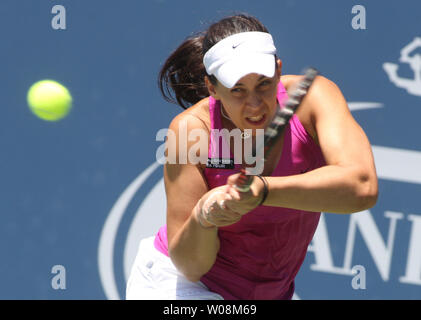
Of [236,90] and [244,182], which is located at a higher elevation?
[236,90]

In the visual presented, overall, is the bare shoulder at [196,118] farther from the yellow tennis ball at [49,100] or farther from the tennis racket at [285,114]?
the yellow tennis ball at [49,100]

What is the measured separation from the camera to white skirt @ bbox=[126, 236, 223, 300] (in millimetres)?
2570

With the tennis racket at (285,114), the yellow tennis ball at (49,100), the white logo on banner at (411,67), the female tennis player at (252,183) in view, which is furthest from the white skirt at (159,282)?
the white logo on banner at (411,67)

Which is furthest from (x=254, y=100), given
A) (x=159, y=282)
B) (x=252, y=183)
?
(x=159, y=282)

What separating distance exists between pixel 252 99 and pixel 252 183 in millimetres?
375

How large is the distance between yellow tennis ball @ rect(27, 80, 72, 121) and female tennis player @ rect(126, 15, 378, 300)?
1047mm

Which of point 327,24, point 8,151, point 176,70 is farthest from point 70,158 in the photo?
point 327,24

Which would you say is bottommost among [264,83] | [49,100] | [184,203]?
[184,203]

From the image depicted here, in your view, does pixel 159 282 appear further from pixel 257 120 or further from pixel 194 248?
pixel 257 120

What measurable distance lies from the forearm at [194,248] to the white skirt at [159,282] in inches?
2.1

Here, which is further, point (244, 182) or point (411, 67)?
point (411, 67)

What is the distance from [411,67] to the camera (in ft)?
11.7

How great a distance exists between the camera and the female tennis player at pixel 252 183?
6.55 ft
